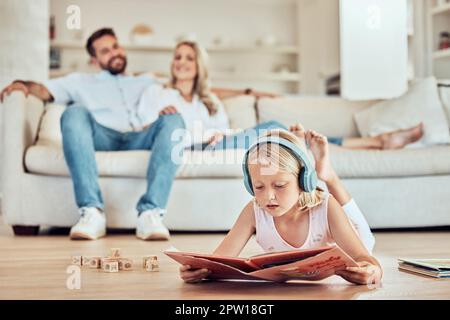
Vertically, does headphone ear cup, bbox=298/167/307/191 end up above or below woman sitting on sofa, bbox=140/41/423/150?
below

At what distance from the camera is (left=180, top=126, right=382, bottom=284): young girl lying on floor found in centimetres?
106

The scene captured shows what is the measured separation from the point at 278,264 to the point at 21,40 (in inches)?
101

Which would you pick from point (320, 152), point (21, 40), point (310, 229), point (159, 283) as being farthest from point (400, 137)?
point (21, 40)

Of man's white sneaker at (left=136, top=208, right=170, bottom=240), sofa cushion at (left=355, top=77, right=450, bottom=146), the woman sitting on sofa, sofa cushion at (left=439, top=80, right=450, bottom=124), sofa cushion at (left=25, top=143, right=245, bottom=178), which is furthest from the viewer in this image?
sofa cushion at (left=439, top=80, right=450, bottom=124)

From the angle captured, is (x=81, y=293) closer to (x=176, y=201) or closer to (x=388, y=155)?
(x=176, y=201)

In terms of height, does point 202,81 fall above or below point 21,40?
below

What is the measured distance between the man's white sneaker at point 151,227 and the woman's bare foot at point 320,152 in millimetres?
701

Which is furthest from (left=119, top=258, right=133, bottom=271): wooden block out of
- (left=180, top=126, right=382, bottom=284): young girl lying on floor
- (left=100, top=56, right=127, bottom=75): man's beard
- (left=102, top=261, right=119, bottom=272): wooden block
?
(left=100, top=56, right=127, bottom=75): man's beard

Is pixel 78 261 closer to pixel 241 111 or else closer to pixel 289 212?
pixel 289 212

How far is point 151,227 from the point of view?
6.24ft

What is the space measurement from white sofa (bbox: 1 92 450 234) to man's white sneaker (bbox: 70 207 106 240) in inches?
5.8

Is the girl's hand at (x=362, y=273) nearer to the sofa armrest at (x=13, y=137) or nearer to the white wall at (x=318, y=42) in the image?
the sofa armrest at (x=13, y=137)

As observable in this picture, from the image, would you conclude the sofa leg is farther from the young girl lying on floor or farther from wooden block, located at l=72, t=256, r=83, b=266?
the young girl lying on floor
